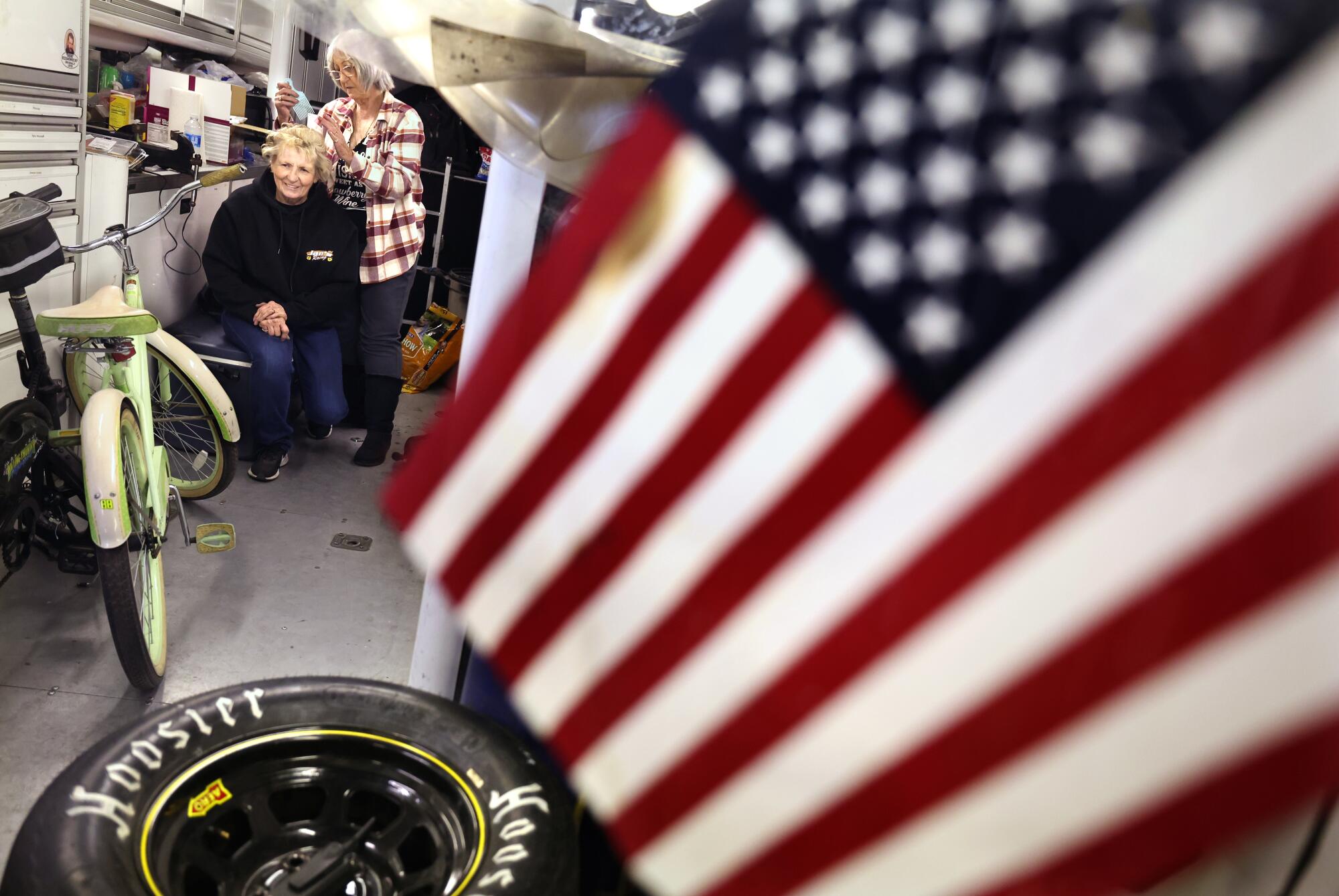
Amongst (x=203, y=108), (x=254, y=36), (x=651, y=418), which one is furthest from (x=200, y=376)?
(x=254, y=36)

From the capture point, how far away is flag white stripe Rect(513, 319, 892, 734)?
0.77 metres

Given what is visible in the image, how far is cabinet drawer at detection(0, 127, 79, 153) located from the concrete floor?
1.30 m

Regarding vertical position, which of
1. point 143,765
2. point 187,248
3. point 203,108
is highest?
point 143,765

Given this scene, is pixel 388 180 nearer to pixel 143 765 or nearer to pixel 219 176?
pixel 219 176

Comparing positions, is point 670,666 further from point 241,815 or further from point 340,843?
point 241,815

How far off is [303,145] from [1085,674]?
3.93 metres

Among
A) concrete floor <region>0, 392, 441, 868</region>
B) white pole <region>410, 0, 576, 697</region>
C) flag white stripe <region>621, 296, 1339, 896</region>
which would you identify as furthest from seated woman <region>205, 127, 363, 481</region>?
flag white stripe <region>621, 296, 1339, 896</region>

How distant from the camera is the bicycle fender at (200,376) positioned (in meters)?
3.34

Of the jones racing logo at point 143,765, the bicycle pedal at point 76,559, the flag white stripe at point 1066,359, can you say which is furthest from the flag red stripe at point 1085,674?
the bicycle pedal at point 76,559

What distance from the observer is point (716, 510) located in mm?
836

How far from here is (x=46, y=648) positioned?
99.7 inches

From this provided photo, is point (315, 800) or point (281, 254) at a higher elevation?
point (315, 800)

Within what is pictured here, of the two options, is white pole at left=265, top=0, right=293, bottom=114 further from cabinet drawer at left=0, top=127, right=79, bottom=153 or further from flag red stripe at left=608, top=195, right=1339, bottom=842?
flag red stripe at left=608, top=195, right=1339, bottom=842

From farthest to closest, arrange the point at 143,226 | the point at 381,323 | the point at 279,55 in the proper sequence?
1. the point at 279,55
2. the point at 381,323
3. the point at 143,226
